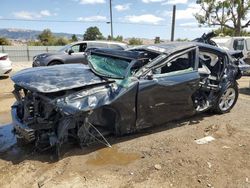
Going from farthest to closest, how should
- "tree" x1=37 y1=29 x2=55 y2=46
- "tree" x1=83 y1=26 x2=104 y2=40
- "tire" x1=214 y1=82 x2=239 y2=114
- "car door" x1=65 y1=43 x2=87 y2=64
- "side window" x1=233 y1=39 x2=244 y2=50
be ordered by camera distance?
"tree" x1=83 y1=26 x2=104 y2=40, "tree" x1=37 y1=29 x2=55 y2=46, "side window" x1=233 y1=39 x2=244 y2=50, "car door" x1=65 y1=43 x2=87 y2=64, "tire" x1=214 y1=82 x2=239 y2=114

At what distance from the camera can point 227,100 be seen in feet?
24.0

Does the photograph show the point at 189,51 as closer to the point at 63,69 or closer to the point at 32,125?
the point at 63,69

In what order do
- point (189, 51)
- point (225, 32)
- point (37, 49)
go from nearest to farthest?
point (189, 51), point (37, 49), point (225, 32)

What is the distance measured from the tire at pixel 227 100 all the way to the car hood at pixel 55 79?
3073mm

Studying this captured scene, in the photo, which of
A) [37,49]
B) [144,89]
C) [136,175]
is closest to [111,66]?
[144,89]

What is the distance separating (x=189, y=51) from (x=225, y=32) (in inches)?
1491

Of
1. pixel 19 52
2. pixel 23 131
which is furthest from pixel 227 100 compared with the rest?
pixel 19 52

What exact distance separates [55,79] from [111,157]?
4.80 ft

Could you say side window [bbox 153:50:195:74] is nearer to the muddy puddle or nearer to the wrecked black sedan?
the wrecked black sedan

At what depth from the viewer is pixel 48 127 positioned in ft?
15.4

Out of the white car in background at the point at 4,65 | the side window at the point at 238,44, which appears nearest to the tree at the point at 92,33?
the side window at the point at 238,44

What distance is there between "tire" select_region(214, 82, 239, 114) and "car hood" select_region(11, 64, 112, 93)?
3.07 metres

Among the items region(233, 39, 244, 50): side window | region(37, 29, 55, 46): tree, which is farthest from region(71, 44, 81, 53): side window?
region(37, 29, 55, 46): tree

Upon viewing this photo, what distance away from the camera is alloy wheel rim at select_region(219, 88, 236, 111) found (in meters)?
7.14
